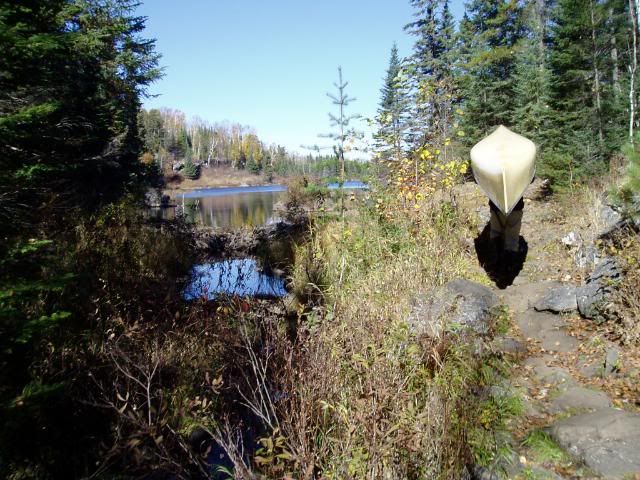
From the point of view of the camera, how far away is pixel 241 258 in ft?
→ 45.8

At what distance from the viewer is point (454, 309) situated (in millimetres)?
4590

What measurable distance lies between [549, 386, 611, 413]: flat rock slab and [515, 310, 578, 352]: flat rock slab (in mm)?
849

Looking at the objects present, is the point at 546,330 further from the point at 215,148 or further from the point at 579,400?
the point at 215,148

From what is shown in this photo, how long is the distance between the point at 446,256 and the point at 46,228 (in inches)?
218

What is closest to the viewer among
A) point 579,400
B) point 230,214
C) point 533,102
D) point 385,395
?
point 385,395

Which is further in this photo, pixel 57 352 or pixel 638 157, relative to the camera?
pixel 638 157

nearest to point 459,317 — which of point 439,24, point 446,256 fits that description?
point 446,256

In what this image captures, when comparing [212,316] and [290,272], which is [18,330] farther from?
[290,272]

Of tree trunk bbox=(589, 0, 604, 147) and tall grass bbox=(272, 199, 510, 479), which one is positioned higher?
tree trunk bbox=(589, 0, 604, 147)

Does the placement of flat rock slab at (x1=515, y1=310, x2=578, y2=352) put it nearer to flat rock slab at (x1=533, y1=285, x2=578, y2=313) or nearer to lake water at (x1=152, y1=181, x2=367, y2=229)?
flat rock slab at (x1=533, y1=285, x2=578, y2=313)

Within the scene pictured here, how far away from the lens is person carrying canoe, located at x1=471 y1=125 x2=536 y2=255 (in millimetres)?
5613

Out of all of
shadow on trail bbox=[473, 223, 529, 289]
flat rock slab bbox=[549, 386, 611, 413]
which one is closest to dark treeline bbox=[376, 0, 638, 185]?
shadow on trail bbox=[473, 223, 529, 289]

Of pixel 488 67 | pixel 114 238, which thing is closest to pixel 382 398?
pixel 114 238

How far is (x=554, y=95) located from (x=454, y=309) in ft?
41.3
